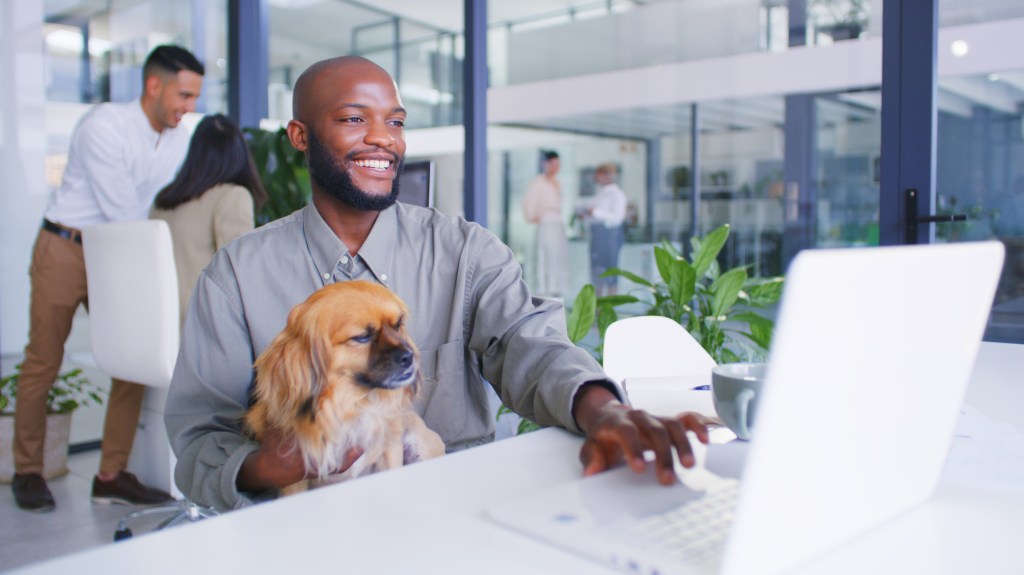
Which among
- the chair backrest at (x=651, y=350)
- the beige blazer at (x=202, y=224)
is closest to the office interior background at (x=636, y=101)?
the beige blazer at (x=202, y=224)

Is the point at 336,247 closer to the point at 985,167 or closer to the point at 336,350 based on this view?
the point at 336,350

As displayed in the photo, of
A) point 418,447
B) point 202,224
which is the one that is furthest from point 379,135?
point 202,224

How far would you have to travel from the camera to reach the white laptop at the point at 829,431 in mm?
542

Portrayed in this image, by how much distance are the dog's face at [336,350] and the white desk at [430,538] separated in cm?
37

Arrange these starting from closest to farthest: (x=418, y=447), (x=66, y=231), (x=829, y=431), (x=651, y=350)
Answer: (x=829, y=431), (x=418, y=447), (x=651, y=350), (x=66, y=231)

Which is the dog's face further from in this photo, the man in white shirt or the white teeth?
the man in white shirt

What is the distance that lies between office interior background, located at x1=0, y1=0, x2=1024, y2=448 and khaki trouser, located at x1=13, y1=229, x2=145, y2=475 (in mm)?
586

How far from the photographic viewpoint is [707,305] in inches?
114

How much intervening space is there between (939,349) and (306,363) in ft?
2.65

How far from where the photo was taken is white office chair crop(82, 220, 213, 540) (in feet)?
9.04

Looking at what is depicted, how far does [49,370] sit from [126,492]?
605 millimetres

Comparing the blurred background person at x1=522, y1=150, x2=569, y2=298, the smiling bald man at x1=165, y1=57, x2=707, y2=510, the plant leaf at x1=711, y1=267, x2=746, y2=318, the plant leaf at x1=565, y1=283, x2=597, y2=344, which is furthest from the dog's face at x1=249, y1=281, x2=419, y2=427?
the blurred background person at x1=522, y1=150, x2=569, y2=298

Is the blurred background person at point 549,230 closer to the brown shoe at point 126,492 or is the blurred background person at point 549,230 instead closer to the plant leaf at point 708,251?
the plant leaf at point 708,251

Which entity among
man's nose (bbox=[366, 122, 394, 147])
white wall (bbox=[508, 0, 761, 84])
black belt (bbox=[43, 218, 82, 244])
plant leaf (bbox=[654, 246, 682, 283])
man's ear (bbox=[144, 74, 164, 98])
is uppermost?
white wall (bbox=[508, 0, 761, 84])
